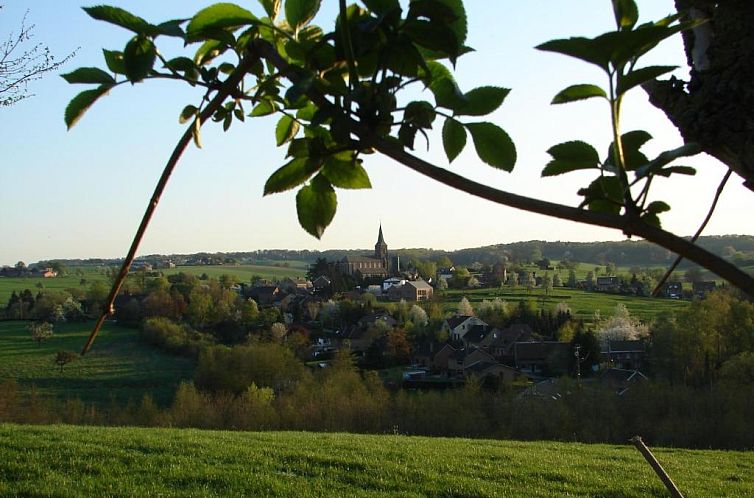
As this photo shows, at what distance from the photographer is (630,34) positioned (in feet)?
0.81

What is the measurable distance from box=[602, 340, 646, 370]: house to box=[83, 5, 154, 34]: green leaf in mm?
20726

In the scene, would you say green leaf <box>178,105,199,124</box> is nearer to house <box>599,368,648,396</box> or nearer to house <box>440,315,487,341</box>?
house <box>599,368,648,396</box>

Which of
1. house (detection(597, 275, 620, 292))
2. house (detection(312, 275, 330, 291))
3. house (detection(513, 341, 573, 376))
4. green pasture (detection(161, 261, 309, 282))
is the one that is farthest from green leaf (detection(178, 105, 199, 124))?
house (detection(312, 275, 330, 291))

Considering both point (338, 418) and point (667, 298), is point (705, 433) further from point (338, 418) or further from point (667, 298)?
point (667, 298)

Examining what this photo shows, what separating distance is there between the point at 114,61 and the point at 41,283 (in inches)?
1245

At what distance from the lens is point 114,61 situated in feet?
1.00

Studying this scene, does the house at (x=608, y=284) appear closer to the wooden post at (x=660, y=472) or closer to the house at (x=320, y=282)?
the house at (x=320, y=282)

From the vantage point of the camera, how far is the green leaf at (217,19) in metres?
0.29

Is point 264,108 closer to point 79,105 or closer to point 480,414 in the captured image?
point 79,105

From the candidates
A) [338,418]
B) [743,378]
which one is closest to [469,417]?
[338,418]

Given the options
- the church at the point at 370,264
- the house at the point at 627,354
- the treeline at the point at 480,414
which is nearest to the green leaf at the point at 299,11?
the treeline at the point at 480,414

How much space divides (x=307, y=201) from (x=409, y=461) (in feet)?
18.7

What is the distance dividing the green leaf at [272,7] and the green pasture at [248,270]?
33738 mm

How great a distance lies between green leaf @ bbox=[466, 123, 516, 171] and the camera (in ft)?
1.06
